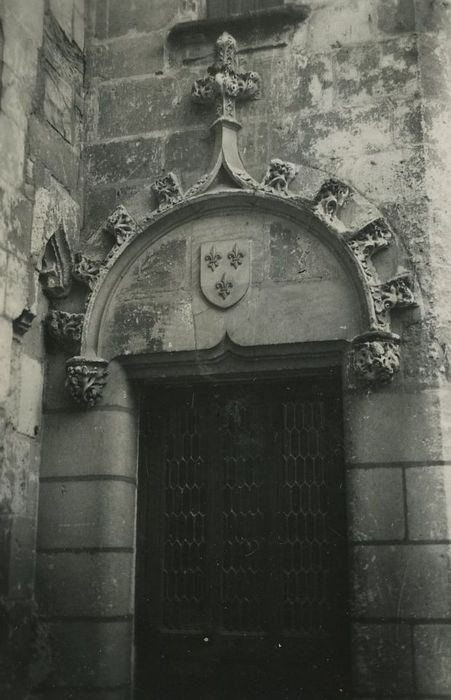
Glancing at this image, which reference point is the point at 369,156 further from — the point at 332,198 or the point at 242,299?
the point at 242,299

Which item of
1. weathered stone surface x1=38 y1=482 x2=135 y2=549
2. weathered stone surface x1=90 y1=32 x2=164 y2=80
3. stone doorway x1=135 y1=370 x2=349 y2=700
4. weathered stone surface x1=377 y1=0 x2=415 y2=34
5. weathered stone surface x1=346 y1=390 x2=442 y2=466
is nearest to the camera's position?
weathered stone surface x1=346 y1=390 x2=442 y2=466

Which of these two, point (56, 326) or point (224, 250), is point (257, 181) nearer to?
point (224, 250)

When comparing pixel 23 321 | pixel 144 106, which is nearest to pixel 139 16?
pixel 144 106

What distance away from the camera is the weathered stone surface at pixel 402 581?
4851mm

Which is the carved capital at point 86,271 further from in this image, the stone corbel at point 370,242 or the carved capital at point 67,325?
the stone corbel at point 370,242

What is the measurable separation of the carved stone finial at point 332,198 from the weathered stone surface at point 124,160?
114cm

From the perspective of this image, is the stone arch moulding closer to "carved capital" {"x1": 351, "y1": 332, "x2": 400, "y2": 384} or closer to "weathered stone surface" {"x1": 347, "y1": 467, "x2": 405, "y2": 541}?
"carved capital" {"x1": 351, "y1": 332, "x2": 400, "y2": 384}

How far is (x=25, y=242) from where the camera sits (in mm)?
5523

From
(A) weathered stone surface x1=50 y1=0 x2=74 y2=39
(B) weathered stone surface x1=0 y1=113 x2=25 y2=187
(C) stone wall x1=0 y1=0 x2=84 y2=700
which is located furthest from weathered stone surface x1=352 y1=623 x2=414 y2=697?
(A) weathered stone surface x1=50 y1=0 x2=74 y2=39

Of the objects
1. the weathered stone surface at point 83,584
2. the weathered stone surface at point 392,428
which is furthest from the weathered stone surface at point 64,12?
the weathered stone surface at point 83,584

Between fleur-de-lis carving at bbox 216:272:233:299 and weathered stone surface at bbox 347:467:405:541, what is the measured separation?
4.34 ft

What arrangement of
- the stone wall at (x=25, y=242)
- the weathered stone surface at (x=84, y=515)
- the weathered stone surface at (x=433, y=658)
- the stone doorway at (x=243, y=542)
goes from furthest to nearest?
the weathered stone surface at (x=84, y=515)
the stone doorway at (x=243, y=542)
the stone wall at (x=25, y=242)
the weathered stone surface at (x=433, y=658)

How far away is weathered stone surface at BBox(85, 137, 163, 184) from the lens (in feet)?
19.8

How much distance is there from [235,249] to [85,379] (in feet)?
3.97
